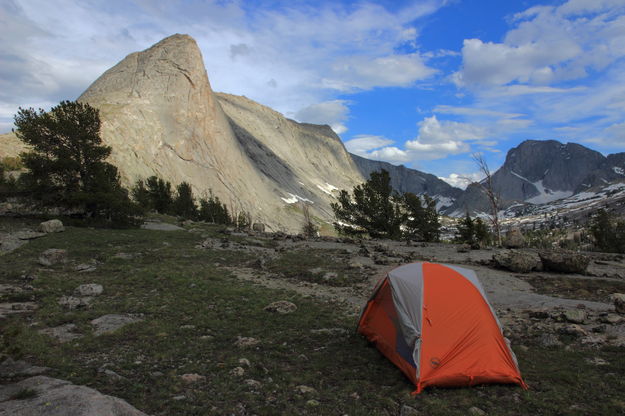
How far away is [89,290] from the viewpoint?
12344 mm

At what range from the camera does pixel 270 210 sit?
345ft

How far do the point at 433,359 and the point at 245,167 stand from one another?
106 meters

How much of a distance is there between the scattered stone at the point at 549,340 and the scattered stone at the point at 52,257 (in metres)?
19.4

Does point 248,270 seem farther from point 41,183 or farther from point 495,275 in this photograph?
point 41,183

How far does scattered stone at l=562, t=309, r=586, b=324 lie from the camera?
1047 cm

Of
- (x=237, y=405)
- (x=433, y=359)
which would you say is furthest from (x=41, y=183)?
(x=433, y=359)

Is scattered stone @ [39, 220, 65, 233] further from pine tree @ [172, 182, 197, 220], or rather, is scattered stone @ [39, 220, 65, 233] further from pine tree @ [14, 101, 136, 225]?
pine tree @ [172, 182, 197, 220]

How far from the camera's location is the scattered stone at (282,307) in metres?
11.8

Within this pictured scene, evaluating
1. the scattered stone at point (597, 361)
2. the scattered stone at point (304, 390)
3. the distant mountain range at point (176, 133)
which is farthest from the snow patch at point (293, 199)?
the scattered stone at point (304, 390)

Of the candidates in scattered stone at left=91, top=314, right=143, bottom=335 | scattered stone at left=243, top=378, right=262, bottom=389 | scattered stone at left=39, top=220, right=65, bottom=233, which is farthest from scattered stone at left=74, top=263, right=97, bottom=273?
scattered stone at left=243, top=378, right=262, bottom=389

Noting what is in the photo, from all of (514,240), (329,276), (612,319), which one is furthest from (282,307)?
(514,240)

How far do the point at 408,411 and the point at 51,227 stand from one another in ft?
79.1

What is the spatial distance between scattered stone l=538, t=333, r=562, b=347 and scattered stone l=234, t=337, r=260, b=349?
7.62 meters

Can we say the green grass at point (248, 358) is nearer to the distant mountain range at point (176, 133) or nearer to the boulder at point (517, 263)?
the boulder at point (517, 263)
